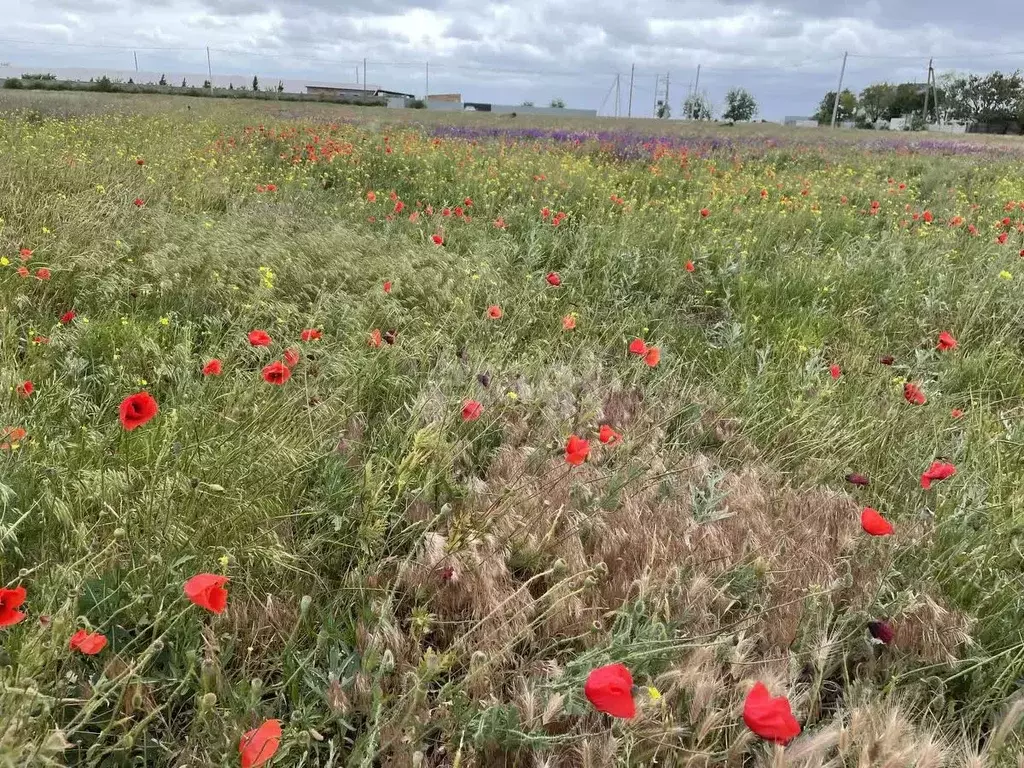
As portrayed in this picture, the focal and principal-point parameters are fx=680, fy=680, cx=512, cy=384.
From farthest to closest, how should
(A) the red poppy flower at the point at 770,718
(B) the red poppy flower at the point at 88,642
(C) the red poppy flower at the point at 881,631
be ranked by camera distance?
(C) the red poppy flower at the point at 881,631 → (B) the red poppy flower at the point at 88,642 → (A) the red poppy flower at the point at 770,718

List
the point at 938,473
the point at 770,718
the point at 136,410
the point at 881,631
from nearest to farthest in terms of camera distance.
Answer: the point at 770,718
the point at 136,410
the point at 881,631
the point at 938,473

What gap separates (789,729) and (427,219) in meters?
4.95

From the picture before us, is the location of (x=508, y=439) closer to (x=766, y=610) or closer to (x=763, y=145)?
(x=766, y=610)

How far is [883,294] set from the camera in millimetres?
4094

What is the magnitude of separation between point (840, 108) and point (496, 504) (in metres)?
112

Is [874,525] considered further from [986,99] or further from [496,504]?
[986,99]

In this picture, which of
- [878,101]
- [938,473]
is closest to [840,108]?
[878,101]

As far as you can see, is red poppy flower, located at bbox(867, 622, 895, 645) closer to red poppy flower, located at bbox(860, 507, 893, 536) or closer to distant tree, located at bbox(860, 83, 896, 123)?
red poppy flower, located at bbox(860, 507, 893, 536)

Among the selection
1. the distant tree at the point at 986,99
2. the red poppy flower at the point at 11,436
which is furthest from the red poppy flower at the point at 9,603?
the distant tree at the point at 986,99

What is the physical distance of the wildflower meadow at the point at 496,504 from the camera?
4.41 ft

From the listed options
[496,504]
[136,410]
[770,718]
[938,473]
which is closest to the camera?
[770,718]

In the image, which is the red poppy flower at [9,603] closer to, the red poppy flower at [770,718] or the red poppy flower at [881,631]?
the red poppy flower at [770,718]

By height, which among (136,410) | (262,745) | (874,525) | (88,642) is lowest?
(262,745)

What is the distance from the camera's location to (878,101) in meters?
93.8
